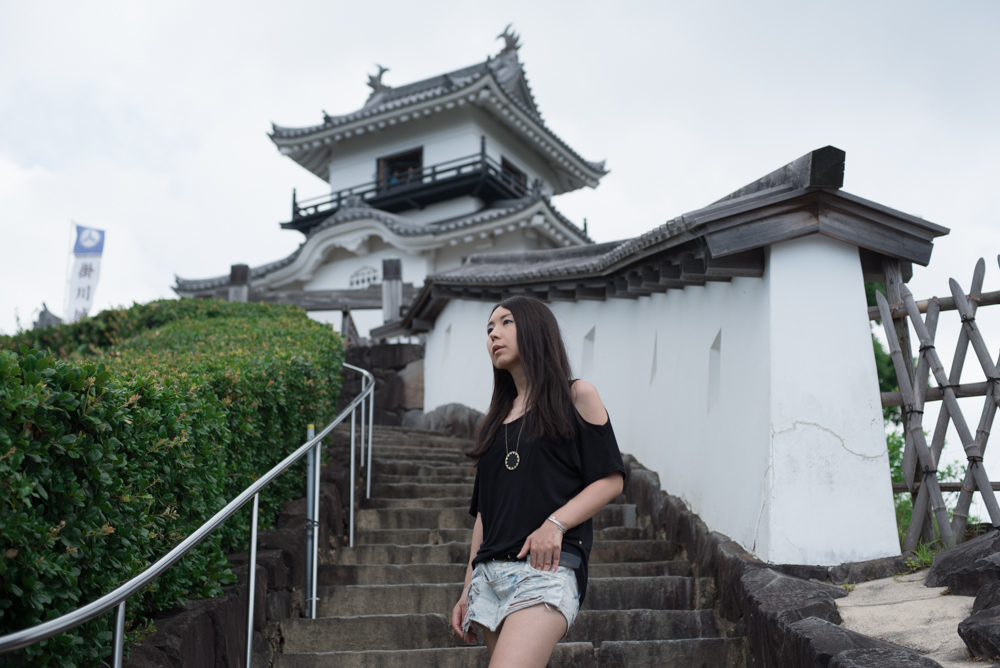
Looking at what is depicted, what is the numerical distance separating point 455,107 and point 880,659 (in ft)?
65.5

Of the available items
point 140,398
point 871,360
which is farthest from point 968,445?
point 140,398

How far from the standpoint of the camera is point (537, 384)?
2.45 meters

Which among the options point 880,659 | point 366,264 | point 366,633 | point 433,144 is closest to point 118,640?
point 366,633

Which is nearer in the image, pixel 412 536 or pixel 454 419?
pixel 412 536

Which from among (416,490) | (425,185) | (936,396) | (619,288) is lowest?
(416,490)

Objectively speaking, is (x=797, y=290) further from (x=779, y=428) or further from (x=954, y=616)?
(x=954, y=616)

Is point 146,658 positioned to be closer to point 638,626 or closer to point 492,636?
point 492,636

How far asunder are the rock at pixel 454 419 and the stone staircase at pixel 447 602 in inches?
150

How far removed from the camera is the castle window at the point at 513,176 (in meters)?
21.8

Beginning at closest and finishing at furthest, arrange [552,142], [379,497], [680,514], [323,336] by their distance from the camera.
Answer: [680,514] < [379,497] < [323,336] < [552,142]

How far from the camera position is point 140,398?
3.21 m

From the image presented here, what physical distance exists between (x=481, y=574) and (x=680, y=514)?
3.78m

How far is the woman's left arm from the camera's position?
2.21 m

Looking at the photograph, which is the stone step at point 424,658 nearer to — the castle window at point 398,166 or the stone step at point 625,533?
the stone step at point 625,533
